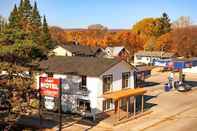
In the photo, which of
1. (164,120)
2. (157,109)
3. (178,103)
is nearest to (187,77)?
(178,103)

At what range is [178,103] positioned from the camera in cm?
5159

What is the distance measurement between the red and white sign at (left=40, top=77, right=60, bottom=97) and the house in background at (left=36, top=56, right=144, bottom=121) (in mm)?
7700

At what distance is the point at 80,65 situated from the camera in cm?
4491

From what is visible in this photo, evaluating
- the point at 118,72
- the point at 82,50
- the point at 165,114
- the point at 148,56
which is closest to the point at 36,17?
the point at 82,50

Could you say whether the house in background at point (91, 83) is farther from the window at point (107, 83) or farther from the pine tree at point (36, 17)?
the pine tree at point (36, 17)

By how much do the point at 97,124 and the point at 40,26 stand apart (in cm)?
7577

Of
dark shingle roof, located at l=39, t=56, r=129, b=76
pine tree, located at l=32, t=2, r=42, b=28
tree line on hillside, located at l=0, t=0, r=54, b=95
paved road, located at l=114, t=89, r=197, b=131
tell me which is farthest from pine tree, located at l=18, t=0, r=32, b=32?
tree line on hillside, located at l=0, t=0, r=54, b=95

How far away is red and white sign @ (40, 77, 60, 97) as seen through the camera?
32844mm

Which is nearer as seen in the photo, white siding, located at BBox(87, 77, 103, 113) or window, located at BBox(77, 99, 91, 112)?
white siding, located at BBox(87, 77, 103, 113)

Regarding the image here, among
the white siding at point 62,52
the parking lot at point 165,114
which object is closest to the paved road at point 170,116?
the parking lot at point 165,114

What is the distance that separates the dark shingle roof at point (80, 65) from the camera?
43.1 metres

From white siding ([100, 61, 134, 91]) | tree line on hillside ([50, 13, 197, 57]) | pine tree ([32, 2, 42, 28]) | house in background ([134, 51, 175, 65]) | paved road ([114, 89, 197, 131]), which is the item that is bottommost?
paved road ([114, 89, 197, 131])

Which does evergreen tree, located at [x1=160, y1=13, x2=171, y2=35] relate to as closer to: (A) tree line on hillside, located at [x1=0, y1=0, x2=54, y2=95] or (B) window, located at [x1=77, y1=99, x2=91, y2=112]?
(B) window, located at [x1=77, y1=99, x2=91, y2=112]

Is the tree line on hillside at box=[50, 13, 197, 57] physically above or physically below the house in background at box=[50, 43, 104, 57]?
above
